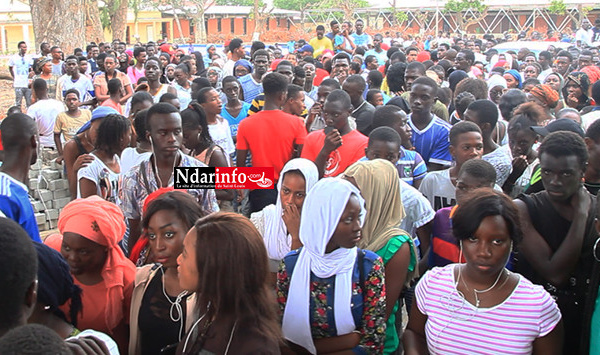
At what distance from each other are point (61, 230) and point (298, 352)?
1.31m

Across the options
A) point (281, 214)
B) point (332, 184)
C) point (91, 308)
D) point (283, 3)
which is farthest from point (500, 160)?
point (283, 3)

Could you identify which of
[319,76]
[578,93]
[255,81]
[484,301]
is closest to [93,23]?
[319,76]

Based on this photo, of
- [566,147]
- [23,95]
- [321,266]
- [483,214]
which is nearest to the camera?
[483,214]

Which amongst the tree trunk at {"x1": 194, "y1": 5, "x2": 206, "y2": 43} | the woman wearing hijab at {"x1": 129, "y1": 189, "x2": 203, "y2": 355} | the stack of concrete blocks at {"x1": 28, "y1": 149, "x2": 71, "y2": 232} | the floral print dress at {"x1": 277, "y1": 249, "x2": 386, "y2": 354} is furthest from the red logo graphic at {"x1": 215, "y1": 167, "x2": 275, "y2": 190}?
the tree trunk at {"x1": 194, "y1": 5, "x2": 206, "y2": 43}

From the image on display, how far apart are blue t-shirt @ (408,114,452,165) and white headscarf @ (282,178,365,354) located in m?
2.61

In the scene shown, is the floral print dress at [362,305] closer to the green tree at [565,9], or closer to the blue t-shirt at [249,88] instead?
the blue t-shirt at [249,88]

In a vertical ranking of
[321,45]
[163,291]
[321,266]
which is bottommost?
[163,291]

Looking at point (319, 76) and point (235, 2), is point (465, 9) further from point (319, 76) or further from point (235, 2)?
point (319, 76)

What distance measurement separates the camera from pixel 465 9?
41.0m

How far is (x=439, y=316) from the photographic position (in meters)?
2.53

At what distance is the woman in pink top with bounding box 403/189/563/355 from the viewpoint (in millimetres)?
2395

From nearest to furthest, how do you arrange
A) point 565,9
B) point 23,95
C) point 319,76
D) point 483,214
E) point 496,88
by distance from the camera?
point 483,214
point 496,88
point 319,76
point 23,95
point 565,9

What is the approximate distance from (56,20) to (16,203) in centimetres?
1938

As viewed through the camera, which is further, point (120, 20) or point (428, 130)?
point (120, 20)
